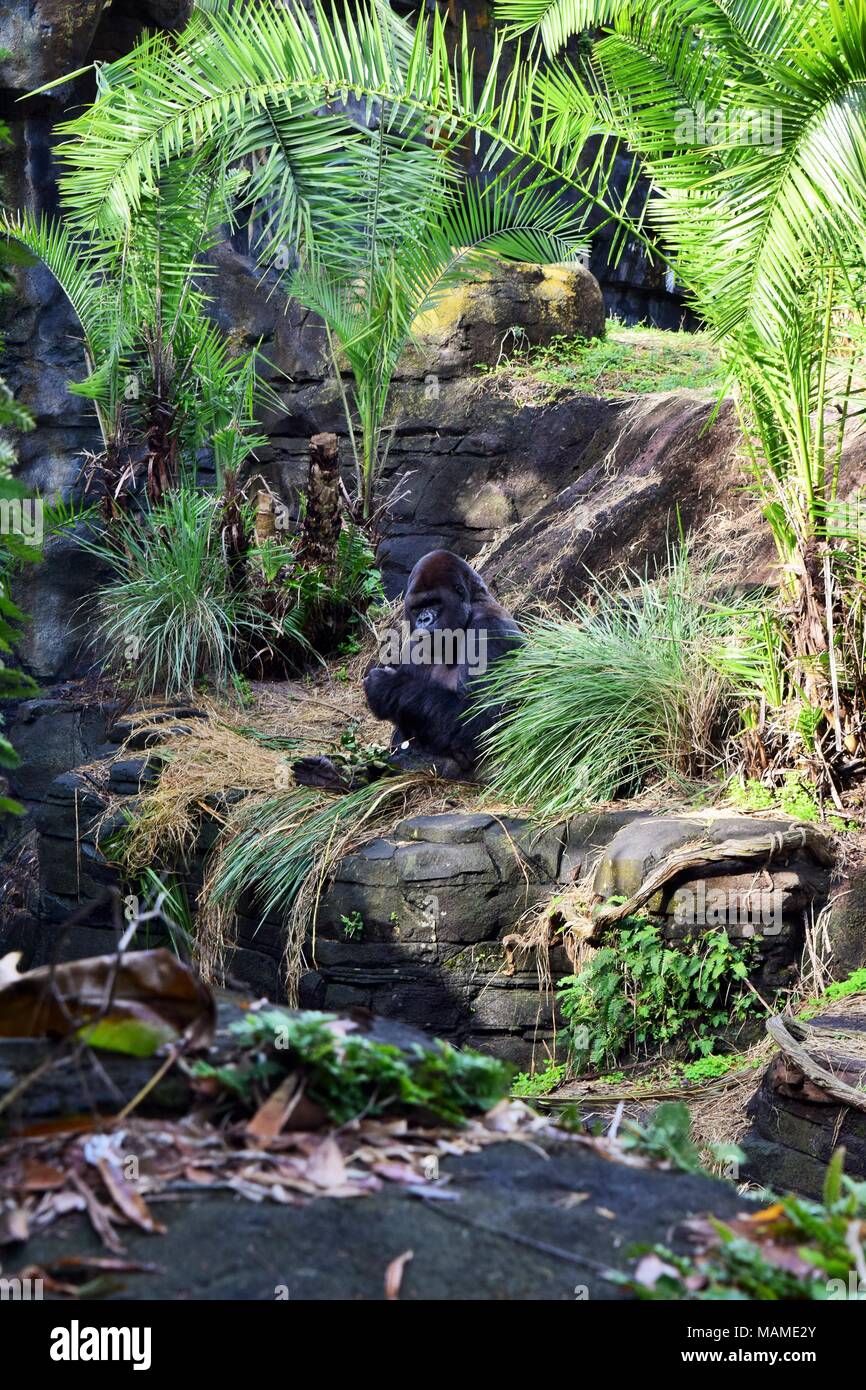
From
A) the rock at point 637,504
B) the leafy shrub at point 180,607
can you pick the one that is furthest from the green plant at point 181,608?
the rock at point 637,504

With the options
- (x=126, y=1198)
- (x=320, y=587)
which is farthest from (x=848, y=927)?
(x=320, y=587)

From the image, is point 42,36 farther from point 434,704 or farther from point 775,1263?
point 775,1263

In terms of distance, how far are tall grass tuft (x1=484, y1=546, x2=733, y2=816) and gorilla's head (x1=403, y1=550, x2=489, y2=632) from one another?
457 mm

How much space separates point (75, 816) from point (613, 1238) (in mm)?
6930

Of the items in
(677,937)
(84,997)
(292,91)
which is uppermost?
(292,91)

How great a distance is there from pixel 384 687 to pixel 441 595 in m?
0.61

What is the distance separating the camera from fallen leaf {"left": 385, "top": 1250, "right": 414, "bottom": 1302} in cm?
171

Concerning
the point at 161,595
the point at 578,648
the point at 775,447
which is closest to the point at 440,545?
the point at 161,595

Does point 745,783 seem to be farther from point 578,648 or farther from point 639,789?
point 578,648

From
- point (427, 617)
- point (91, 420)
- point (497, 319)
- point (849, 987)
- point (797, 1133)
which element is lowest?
point (797, 1133)

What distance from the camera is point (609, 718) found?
677 cm

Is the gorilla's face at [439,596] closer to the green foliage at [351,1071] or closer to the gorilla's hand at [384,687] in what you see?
the gorilla's hand at [384,687]

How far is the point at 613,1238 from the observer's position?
1862mm

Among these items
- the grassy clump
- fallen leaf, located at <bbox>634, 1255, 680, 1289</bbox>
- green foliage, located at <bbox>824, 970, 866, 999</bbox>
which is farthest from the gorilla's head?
fallen leaf, located at <bbox>634, 1255, 680, 1289</bbox>
